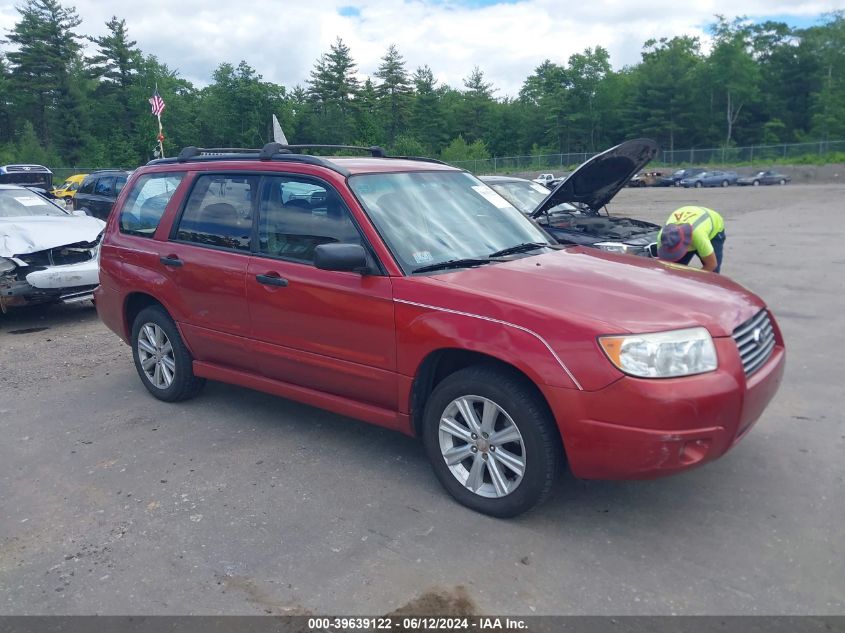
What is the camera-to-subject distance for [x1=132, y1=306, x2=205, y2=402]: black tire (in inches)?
217

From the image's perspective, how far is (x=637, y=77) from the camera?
260 ft

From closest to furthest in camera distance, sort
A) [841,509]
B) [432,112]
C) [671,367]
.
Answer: [671,367], [841,509], [432,112]

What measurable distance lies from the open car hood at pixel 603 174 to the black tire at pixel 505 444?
5.06 meters

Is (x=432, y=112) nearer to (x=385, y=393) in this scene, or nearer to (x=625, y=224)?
(x=625, y=224)

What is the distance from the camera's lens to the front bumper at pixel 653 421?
10.8 ft

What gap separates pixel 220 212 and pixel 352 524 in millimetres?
2508

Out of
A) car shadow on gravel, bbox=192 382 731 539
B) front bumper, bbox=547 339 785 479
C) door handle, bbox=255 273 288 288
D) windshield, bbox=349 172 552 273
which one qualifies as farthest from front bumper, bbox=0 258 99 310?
front bumper, bbox=547 339 785 479

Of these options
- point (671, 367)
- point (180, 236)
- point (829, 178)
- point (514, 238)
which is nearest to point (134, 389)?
point (180, 236)

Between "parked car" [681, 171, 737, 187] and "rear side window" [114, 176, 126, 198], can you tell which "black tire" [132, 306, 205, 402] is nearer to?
"rear side window" [114, 176, 126, 198]

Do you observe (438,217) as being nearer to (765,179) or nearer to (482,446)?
(482,446)

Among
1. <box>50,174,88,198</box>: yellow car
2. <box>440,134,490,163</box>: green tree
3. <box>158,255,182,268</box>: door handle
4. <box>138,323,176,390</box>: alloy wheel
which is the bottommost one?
<box>138,323,176,390</box>: alloy wheel

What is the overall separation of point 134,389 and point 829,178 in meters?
55.8

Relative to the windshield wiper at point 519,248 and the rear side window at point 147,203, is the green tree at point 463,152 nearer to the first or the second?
the rear side window at point 147,203

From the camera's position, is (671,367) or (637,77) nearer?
(671,367)
